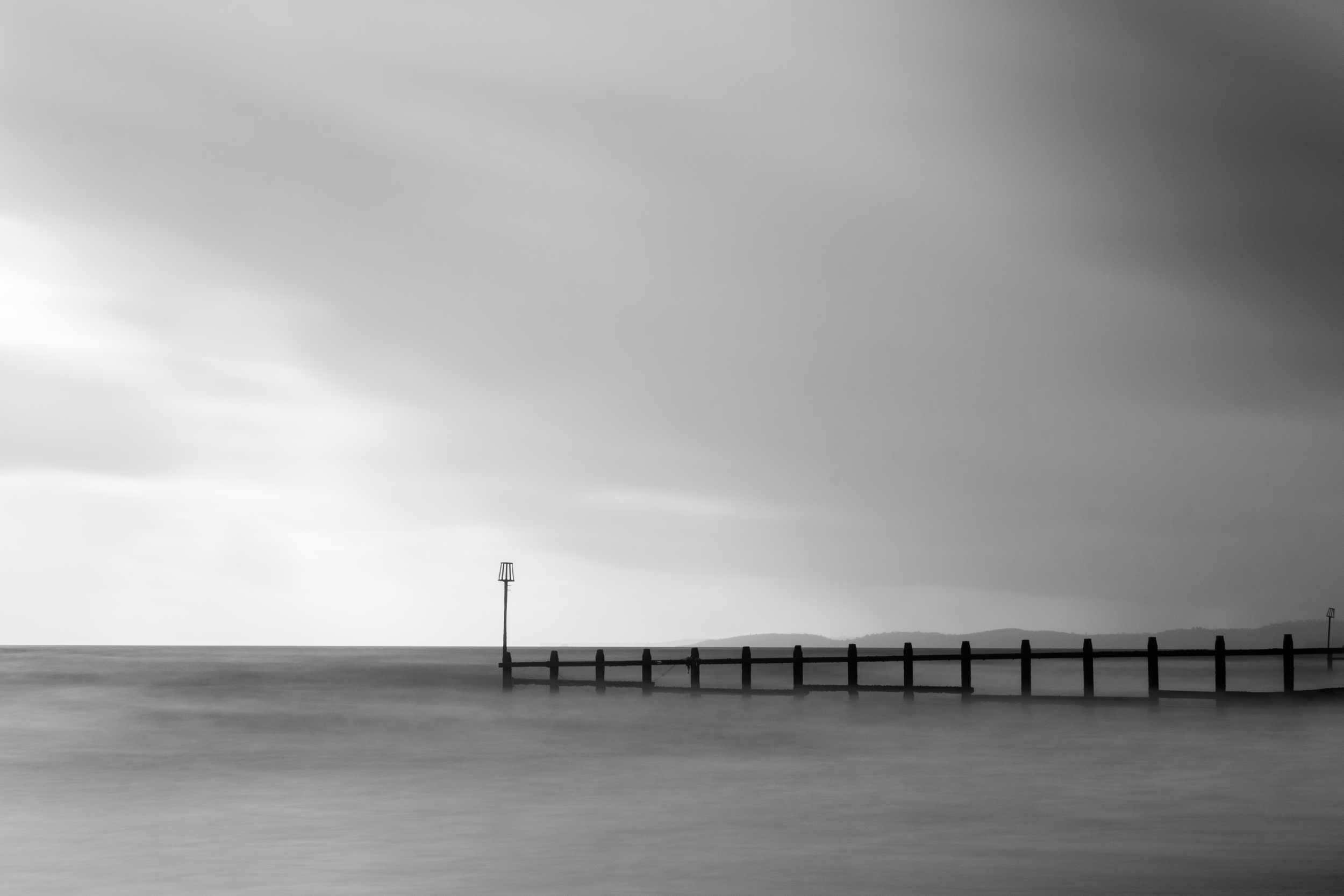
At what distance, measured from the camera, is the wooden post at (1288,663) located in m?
39.4

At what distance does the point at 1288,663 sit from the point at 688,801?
25220mm

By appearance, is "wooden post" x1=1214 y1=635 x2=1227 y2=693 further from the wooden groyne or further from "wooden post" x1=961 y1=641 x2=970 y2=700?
"wooden post" x1=961 y1=641 x2=970 y2=700

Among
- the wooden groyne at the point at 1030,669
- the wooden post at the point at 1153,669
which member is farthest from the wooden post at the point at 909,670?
the wooden post at the point at 1153,669

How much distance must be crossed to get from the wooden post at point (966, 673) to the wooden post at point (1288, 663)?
345 inches

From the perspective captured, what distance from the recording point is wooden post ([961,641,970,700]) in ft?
130

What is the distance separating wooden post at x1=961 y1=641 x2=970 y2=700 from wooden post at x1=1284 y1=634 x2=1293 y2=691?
875 centimetres

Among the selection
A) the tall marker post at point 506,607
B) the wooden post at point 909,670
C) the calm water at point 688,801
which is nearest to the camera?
the calm water at point 688,801

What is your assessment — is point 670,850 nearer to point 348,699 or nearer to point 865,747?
point 865,747

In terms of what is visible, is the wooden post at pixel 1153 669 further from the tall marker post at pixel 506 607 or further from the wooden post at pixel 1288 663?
the tall marker post at pixel 506 607

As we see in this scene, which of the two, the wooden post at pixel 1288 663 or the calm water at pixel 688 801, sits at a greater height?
the wooden post at pixel 1288 663

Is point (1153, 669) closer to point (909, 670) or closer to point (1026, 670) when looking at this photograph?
point (1026, 670)

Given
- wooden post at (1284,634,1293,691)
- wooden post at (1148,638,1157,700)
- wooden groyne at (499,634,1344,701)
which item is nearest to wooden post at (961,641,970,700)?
wooden groyne at (499,634,1344,701)

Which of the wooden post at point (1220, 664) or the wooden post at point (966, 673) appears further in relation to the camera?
the wooden post at point (966, 673)

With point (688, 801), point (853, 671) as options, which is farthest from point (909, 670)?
point (688, 801)
